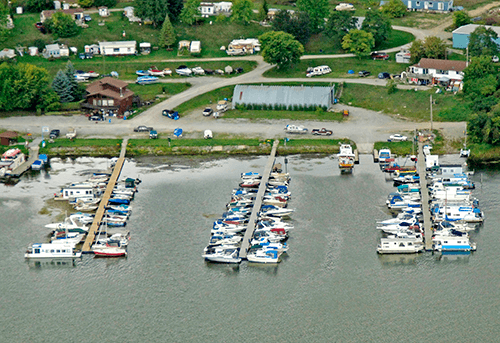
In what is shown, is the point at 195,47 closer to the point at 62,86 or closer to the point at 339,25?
the point at 339,25

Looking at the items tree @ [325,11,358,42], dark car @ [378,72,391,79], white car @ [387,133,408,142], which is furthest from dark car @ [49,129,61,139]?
tree @ [325,11,358,42]

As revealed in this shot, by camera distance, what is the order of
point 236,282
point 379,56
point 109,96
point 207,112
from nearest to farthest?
1. point 236,282
2. point 207,112
3. point 109,96
4. point 379,56

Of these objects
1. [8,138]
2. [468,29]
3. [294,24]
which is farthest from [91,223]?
[468,29]

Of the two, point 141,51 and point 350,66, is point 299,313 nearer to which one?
point 350,66

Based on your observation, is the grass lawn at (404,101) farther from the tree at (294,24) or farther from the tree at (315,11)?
the tree at (315,11)

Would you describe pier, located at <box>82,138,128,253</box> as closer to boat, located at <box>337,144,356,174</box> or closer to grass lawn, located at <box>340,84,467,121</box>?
boat, located at <box>337,144,356,174</box>

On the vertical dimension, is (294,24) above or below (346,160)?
above

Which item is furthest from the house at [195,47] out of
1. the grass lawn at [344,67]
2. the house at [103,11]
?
the house at [103,11]
